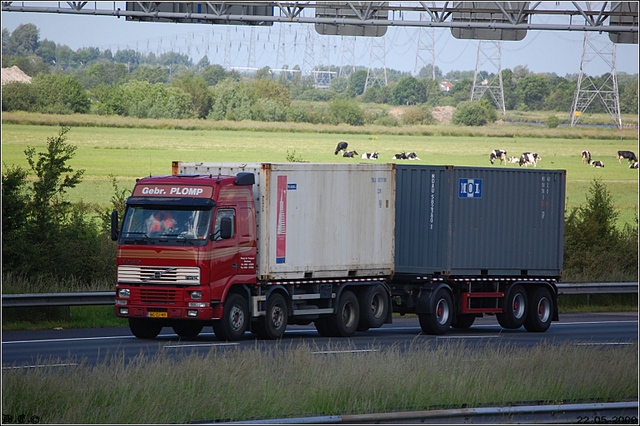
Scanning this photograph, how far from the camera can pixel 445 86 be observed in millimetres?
75750

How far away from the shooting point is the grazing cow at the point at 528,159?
A: 58062mm

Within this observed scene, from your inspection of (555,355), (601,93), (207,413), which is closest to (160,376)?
(207,413)

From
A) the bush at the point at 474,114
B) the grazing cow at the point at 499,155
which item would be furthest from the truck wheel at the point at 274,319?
the bush at the point at 474,114

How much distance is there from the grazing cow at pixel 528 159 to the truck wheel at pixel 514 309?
3794 cm

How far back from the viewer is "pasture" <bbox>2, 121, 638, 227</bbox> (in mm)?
52531

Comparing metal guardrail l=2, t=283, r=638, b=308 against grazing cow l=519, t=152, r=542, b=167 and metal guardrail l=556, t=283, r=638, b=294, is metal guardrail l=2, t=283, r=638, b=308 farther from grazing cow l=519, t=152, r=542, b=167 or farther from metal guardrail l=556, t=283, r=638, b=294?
grazing cow l=519, t=152, r=542, b=167

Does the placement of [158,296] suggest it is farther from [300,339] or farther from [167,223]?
[300,339]

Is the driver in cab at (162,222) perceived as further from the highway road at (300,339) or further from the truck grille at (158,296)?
the highway road at (300,339)

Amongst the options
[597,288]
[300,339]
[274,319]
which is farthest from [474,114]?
[274,319]

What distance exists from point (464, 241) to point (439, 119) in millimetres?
48588

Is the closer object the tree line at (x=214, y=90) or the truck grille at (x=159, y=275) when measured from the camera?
the truck grille at (x=159, y=275)

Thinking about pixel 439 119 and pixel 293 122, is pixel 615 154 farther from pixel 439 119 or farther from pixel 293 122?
pixel 293 122

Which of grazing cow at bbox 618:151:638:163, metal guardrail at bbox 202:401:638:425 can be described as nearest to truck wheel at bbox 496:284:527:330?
metal guardrail at bbox 202:401:638:425

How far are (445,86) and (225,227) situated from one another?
61.7 meters
